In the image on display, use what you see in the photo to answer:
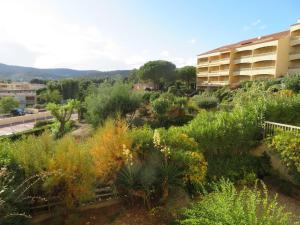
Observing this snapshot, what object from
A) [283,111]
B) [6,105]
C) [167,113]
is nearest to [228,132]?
[283,111]

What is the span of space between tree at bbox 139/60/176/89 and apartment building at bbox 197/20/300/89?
6318mm

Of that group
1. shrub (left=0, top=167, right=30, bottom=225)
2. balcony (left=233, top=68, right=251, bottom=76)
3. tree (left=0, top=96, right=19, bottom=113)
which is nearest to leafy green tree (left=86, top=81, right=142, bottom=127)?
shrub (left=0, top=167, right=30, bottom=225)

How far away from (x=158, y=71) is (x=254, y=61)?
23.6 meters

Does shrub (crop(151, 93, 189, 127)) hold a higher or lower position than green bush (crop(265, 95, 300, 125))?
lower

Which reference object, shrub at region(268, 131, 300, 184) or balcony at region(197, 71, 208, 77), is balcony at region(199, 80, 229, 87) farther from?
shrub at region(268, 131, 300, 184)

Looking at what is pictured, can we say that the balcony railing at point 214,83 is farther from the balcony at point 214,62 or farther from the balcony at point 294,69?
the balcony at point 294,69

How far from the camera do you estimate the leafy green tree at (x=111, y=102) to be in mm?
25344

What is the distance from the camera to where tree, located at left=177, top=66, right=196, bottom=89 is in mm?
63812

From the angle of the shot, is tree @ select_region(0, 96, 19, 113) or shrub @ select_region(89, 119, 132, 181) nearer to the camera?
shrub @ select_region(89, 119, 132, 181)

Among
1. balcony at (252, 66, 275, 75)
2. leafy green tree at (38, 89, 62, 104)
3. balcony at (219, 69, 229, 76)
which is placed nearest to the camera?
balcony at (252, 66, 275, 75)

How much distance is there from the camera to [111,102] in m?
25.7

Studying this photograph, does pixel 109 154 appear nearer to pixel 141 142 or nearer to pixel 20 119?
pixel 141 142

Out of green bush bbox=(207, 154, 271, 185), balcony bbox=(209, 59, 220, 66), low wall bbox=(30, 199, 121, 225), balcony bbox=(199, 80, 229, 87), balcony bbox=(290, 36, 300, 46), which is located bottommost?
low wall bbox=(30, 199, 121, 225)

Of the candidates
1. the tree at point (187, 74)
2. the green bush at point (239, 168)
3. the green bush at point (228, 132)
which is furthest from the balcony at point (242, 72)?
the green bush at point (239, 168)
